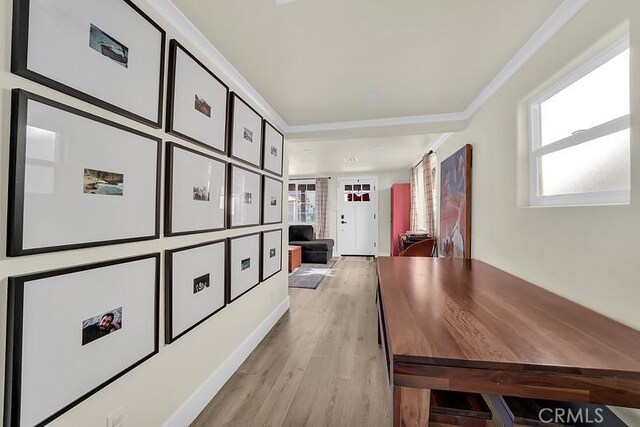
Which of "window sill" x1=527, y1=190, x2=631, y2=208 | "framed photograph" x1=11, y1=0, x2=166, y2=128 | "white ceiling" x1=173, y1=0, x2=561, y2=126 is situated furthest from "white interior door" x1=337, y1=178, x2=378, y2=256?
"framed photograph" x1=11, y1=0, x2=166, y2=128

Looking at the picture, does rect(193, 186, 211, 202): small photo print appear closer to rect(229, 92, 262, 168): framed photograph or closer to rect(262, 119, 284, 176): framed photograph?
rect(229, 92, 262, 168): framed photograph

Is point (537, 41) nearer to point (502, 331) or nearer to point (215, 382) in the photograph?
point (502, 331)

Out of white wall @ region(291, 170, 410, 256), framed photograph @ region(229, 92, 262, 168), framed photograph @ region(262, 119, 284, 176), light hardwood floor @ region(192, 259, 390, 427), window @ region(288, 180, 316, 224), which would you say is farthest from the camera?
window @ region(288, 180, 316, 224)

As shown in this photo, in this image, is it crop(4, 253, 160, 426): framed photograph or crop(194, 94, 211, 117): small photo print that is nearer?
crop(4, 253, 160, 426): framed photograph

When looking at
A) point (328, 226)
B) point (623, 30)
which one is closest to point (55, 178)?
point (623, 30)

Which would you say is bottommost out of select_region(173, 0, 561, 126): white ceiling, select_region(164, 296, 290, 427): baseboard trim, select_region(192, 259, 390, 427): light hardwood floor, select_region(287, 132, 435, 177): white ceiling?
select_region(192, 259, 390, 427): light hardwood floor

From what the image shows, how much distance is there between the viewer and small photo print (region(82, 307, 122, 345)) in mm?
901

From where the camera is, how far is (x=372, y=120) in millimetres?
2775

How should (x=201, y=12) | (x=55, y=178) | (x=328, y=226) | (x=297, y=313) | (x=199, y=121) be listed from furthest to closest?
(x=328, y=226), (x=297, y=313), (x=199, y=121), (x=201, y=12), (x=55, y=178)

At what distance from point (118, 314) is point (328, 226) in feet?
20.4

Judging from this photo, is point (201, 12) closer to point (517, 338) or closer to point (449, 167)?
point (517, 338)

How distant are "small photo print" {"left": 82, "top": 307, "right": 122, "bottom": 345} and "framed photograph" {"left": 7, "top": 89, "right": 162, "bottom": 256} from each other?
0.89ft

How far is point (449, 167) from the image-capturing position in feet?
10.3

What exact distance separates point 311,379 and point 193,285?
3.63 feet
